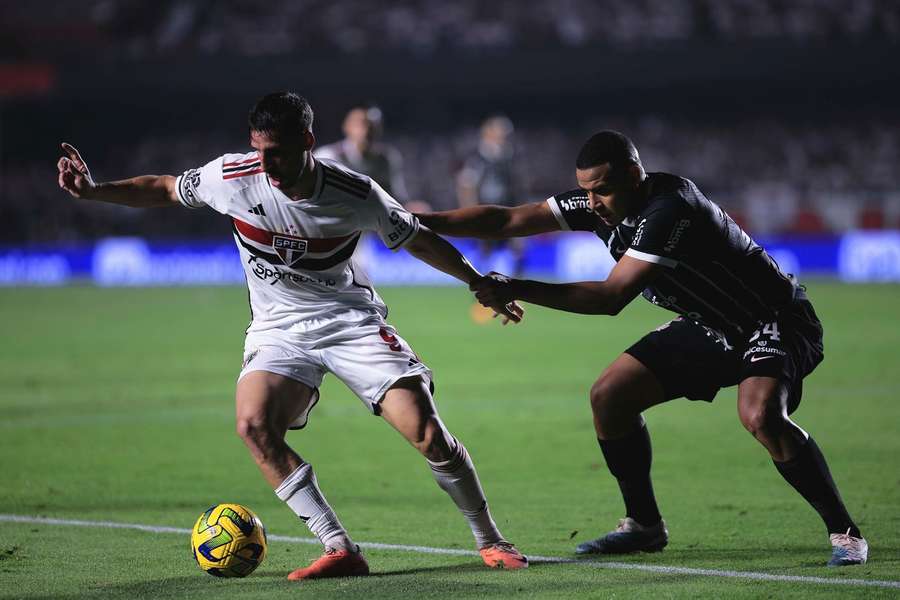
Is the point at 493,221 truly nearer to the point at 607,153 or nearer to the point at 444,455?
the point at 607,153

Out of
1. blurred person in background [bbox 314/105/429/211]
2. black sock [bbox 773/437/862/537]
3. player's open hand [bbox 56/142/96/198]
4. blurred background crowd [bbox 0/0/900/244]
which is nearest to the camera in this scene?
black sock [bbox 773/437/862/537]

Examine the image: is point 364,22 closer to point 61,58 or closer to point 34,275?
point 61,58

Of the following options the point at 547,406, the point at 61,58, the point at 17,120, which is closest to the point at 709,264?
the point at 547,406

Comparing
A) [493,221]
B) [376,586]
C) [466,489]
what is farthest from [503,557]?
[493,221]

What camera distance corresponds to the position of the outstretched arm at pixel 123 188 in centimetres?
603

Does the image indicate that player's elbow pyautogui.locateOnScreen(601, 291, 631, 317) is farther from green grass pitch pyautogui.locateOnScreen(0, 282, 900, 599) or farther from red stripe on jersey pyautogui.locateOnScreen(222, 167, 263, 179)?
red stripe on jersey pyautogui.locateOnScreen(222, 167, 263, 179)

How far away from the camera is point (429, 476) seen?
867 centimetres

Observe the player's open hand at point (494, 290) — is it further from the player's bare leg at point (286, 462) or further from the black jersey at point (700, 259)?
the player's bare leg at point (286, 462)

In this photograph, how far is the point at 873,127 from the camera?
129 ft

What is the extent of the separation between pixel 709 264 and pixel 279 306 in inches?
77.9

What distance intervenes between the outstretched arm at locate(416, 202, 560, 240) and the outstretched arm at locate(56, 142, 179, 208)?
4.02 feet

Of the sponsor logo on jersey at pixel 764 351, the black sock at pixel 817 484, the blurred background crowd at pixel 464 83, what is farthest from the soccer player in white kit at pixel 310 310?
the blurred background crowd at pixel 464 83

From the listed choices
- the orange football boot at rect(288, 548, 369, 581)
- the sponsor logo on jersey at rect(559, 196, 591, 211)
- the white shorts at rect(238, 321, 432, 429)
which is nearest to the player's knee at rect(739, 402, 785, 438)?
the sponsor logo on jersey at rect(559, 196, 591, 211)

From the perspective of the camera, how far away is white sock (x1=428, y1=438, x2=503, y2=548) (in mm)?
5828
